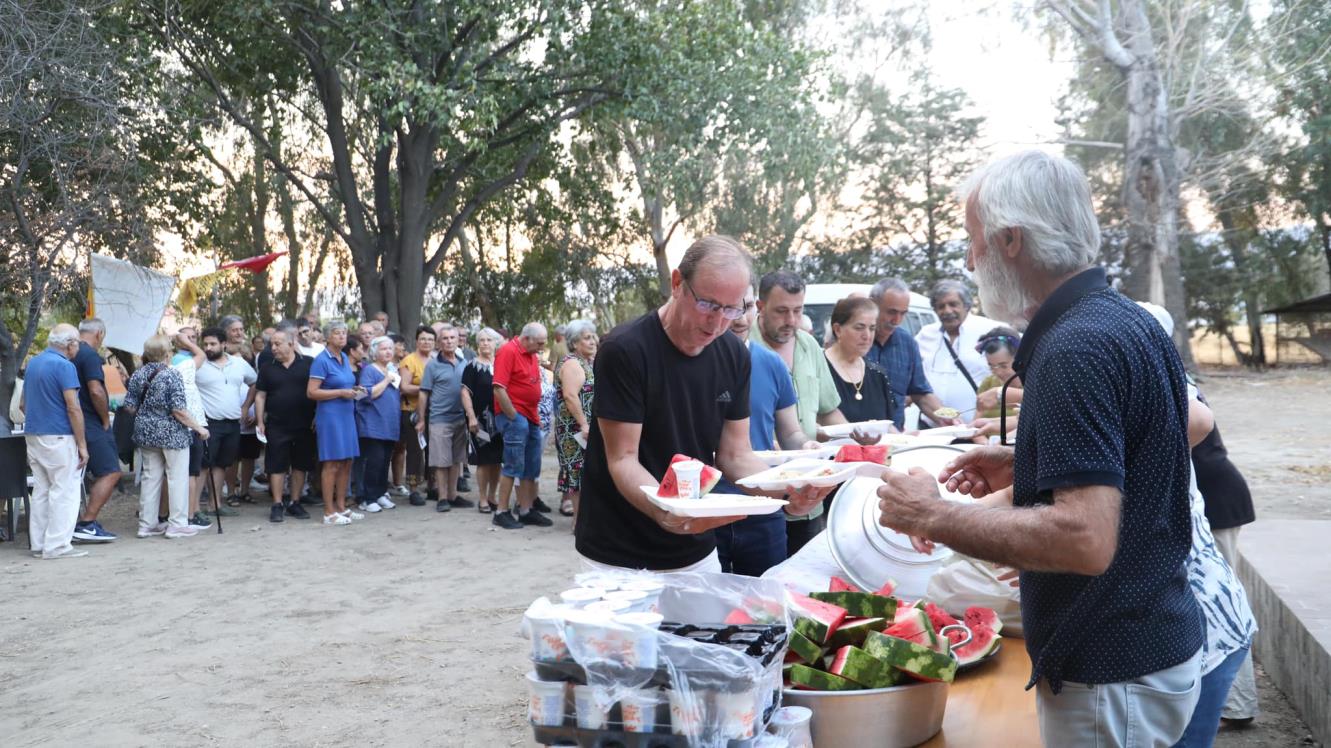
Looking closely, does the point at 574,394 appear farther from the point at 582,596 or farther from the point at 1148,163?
the point at 1148,163

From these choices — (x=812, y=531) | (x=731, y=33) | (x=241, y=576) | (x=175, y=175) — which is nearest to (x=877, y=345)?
(x=812, y=531)

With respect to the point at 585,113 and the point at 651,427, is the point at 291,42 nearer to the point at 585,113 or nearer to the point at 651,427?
the point at 585,113

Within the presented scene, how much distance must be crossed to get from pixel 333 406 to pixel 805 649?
28.1 feet

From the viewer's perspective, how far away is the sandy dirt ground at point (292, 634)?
15.9 ft

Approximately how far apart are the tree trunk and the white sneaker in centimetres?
2070

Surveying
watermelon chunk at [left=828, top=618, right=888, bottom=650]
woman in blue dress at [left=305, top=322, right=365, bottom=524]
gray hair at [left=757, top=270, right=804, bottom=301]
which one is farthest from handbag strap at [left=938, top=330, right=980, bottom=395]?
woman in blue dress at [left=305, top=322, right=365, bottom=524]

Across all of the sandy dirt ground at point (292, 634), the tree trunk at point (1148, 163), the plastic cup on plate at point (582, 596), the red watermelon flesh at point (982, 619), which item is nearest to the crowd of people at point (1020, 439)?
the red watermelon flesh at point (982, 619)

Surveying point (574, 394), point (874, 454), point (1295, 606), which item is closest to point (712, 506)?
point (874, 454)

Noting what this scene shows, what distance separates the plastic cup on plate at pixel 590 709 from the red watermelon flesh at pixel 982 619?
1.33m

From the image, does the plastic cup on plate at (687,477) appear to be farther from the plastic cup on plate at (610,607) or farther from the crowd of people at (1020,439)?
the plastic cup on plate at (610,607)

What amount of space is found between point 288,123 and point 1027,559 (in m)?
19.3

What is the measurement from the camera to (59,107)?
1020cm

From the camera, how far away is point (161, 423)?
916cm

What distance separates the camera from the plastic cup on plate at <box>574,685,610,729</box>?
185 centimetres
